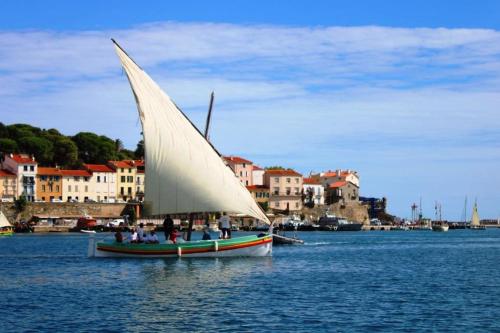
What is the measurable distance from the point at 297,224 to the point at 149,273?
13534 cm

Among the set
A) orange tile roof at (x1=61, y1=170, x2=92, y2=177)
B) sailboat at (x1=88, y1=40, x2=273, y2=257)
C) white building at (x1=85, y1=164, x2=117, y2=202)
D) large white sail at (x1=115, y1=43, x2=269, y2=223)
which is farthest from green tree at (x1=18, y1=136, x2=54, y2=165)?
large white sail at (x1=115, y1=43, x2=269, y2=223)

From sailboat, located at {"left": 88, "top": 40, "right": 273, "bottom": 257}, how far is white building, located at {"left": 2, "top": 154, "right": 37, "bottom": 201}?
119 m

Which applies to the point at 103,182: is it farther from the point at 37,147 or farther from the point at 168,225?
the point at 168,225

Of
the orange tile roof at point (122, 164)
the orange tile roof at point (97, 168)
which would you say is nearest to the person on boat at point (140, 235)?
the orange tile roof at point (97, 168)

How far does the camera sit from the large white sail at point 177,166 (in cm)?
5922

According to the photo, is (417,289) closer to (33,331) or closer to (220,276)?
(220,276)

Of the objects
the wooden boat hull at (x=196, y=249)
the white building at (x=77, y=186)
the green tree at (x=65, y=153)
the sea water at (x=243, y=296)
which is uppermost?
the green tree at (x=65, y=153)

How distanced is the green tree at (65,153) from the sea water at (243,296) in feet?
433

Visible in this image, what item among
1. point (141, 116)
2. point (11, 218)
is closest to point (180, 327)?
point (141, 116)

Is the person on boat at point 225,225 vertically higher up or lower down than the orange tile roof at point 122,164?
lower down

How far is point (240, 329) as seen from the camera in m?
32.0

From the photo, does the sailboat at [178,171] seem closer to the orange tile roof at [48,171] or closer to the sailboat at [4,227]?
the sailboat at [4,227]

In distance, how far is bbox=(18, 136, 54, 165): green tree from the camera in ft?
626

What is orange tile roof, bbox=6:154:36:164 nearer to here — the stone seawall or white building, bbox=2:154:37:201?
white building, bbox=2:154:37:201
